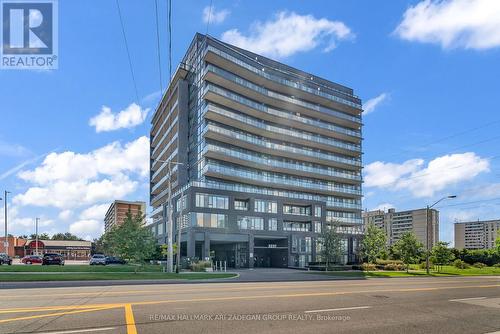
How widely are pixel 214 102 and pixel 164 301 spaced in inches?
2366

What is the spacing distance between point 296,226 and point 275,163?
15.8 metres

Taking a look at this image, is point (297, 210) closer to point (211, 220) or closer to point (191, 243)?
point (211, 220)

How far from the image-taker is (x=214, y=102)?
236ft

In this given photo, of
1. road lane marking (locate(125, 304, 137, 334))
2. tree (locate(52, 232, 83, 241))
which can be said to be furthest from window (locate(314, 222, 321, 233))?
tree (locate(52, 232, 83, 241))

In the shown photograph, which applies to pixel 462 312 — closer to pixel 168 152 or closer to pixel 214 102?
pixel 214 102

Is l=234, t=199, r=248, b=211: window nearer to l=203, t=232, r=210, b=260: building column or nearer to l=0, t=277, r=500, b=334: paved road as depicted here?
l=203, t=232, r=210, b=260: building column

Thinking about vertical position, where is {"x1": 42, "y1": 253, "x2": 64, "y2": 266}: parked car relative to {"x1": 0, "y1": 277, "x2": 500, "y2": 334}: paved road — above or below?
below

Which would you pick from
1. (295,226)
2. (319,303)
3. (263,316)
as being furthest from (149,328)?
(295,226)

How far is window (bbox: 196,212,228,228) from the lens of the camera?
5841 cm

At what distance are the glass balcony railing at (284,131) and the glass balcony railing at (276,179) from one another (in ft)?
28.8

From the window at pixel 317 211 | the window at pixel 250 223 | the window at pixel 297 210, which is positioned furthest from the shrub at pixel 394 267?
the window at pixel 297 210

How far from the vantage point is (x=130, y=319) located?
34.2 feet

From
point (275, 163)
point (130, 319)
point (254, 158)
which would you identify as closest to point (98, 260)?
point (254, 158)

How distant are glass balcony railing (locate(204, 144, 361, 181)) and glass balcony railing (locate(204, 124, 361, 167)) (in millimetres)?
2447
